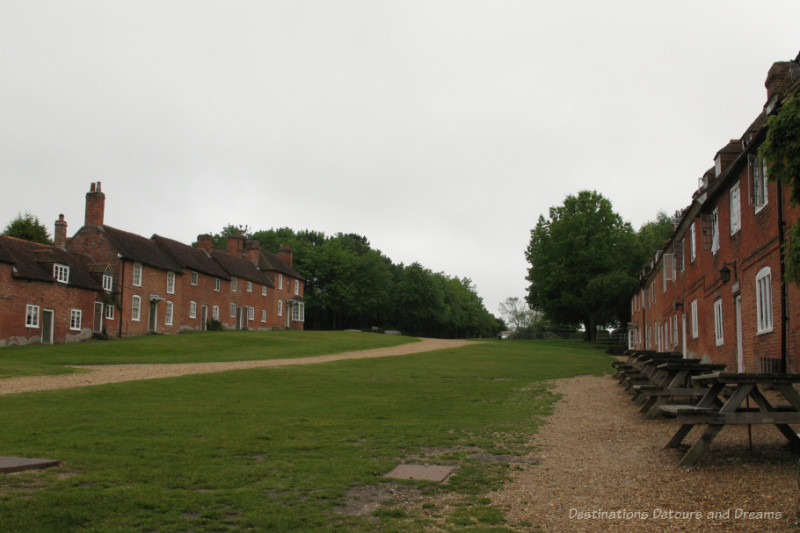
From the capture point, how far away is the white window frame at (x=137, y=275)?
152ft

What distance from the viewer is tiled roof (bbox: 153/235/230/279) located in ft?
172

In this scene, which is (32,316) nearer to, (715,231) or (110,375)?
(110,375)

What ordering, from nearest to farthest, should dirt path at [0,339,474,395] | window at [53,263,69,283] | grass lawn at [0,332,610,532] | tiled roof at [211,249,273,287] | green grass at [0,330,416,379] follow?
grass lawn at [0,332,610,532] → dirt path at [0,339,474,395] → green grass at [0,330,416,379] → window at [53,263,69,283] → tiled roof at [211,249,273,287]

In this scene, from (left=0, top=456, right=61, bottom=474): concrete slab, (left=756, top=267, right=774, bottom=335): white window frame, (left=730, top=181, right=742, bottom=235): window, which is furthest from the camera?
(left=730, top=181, right=742, bottom=235): window

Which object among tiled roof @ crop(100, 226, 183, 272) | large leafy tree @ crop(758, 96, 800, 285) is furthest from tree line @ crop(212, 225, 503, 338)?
large leafy tree @ crop(758, 96, 800, 285)

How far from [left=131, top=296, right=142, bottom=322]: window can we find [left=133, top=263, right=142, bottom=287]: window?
1011mm

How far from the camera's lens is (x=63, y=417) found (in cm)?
1244

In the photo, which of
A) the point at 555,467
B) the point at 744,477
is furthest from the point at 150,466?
the point at 744,477

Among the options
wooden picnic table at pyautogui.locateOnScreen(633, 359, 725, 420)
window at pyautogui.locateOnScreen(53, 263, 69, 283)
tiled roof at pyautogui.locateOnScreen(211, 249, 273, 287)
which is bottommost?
wooden picnic table at pyautogui.locateOnScreen(633, 359, 725, 420)

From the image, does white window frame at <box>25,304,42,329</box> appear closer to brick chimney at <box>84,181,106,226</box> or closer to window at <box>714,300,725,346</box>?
brick chimney at <box>84,181,106,226</box>

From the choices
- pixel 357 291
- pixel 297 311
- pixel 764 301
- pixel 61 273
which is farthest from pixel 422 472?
pixel 357 291

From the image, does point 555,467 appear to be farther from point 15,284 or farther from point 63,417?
point 15,284

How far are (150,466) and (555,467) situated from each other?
17.3 feet

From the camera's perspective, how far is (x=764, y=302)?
1623 centimetres
